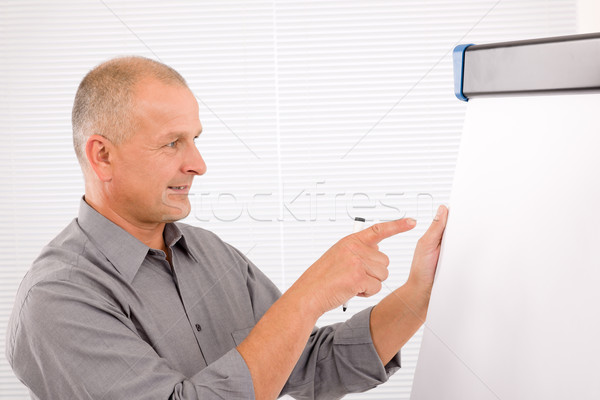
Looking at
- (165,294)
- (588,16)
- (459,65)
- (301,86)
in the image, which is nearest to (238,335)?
(165,294)

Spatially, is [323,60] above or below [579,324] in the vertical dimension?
above

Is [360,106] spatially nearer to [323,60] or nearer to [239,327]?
[323,60]

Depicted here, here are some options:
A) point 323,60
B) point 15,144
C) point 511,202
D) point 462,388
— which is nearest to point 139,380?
point 462,388

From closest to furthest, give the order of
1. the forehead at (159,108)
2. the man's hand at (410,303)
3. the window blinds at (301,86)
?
the man's hand at (410,303) → the forehead at (159,108) → the window blinds at (301,86)

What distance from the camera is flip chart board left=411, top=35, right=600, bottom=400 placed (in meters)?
0.65

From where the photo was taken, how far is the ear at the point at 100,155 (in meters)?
1.06

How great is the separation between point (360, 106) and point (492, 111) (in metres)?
1.47

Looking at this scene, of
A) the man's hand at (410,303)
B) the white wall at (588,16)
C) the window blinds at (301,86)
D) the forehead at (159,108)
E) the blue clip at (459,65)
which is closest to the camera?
the blue clip at (459,65)

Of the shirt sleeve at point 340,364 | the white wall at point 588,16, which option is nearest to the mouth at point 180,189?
the shirt sleeve at point 340,364

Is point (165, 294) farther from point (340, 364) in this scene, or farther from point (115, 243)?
point (340, 364)

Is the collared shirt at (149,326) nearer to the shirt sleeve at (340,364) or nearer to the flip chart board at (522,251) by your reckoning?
the shirt sleeve at (340,364)

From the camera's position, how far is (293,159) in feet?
7.43

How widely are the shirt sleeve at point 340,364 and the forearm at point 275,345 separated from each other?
0.78 ft

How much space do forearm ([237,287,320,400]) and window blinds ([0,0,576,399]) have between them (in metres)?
1.34
